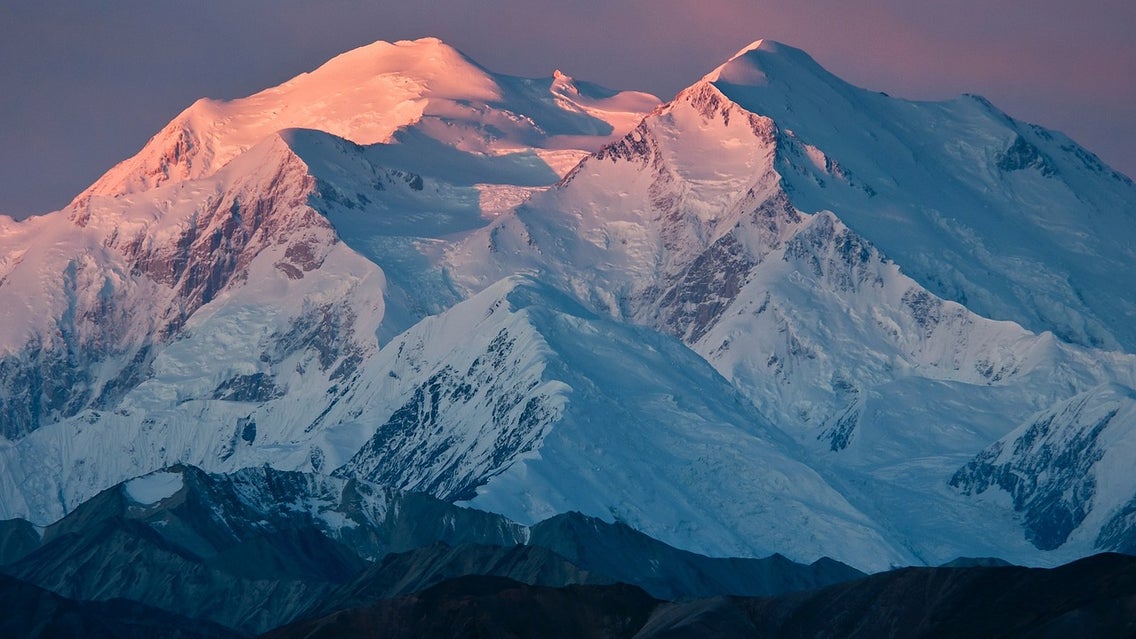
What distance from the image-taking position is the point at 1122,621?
182875mm

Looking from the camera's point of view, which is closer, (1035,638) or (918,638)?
(1035,638)

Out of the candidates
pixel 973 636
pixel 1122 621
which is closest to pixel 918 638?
pixel 973 636

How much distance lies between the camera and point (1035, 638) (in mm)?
186875

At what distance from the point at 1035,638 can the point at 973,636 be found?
9077 millimetres

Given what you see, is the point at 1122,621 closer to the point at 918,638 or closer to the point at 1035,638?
the point at 1035,638

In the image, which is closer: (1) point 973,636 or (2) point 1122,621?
(2) point 1122,621

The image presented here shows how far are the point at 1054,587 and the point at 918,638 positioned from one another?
9.00 m

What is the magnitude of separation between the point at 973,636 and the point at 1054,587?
17.5 feet

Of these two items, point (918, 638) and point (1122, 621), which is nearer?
point (1122, 621)

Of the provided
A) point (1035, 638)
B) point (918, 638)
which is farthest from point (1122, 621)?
point (918, 638)

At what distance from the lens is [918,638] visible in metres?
200

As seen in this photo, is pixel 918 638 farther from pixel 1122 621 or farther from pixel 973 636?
pixel 1122 621

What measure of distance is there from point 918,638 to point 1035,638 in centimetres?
1386
